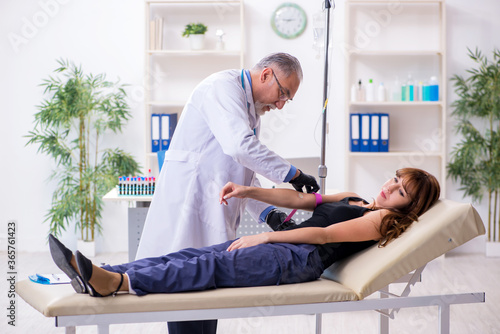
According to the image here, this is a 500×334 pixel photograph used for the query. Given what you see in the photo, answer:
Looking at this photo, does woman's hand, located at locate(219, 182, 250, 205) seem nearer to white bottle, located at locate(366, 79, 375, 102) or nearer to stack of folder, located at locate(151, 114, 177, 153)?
stack of folder, located at locate(151, 114, 177, 153)

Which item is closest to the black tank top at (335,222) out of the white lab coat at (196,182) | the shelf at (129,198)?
the white lab coat at (196,182)

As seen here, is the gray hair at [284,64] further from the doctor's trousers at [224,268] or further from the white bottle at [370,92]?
the white bottle at [370,92]

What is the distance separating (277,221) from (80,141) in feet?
7.98

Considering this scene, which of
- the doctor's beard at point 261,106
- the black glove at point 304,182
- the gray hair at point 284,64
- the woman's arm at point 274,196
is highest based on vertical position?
the gray hair at point 284,64

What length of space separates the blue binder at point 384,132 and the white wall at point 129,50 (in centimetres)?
31

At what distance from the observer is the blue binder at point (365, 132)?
4.09 m

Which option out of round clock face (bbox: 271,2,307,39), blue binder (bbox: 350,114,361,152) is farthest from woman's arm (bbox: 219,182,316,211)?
round clock face (bbox: 271,2,307,39)

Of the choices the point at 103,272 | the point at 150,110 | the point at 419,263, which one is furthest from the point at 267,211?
the point at 150,110

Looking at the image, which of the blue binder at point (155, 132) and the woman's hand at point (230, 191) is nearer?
the woman's hand at point (230, 191)

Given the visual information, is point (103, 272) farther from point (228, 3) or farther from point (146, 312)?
point (228, 3)

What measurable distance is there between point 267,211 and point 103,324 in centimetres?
80

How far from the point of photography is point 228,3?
162 inches

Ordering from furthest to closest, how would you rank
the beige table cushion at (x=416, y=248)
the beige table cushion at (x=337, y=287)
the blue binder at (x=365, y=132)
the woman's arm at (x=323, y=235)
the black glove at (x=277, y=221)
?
the blue binder at (x=365, y=132)
the black glove at (x=277, y=221)
the woman's arm at (x=323, y=235)
the beige table cushion at (x=416, y=248)
the beige table cushion at (x=337, y=287)

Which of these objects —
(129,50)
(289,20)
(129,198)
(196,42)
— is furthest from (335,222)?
(129,50)
